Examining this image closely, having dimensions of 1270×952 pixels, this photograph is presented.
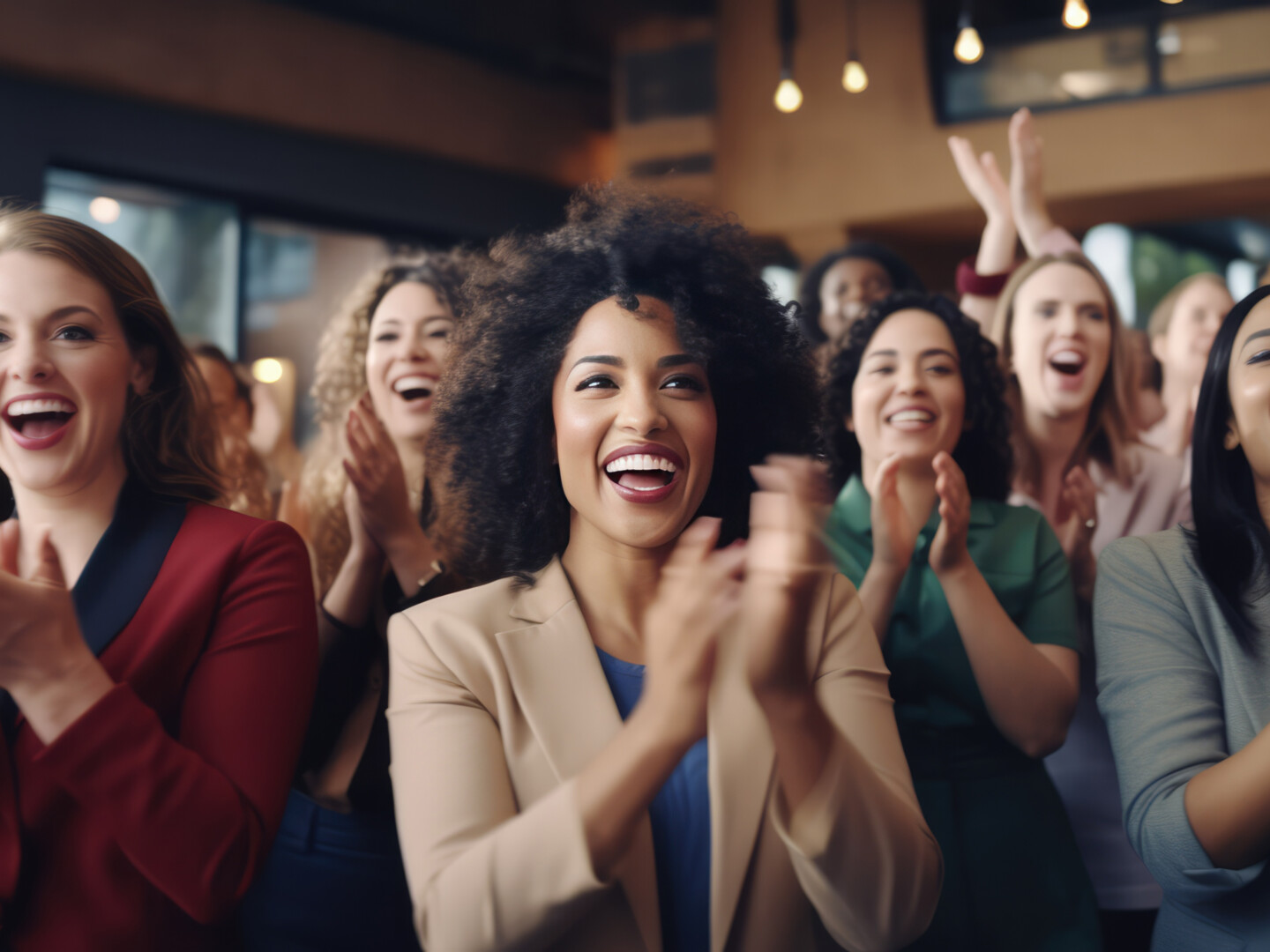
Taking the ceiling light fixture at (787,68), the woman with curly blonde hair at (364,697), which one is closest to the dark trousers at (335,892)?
the woman with curly blonde hair at (364,697)

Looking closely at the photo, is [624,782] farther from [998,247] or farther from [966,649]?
[998,247]

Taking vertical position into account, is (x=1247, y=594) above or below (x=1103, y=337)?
below

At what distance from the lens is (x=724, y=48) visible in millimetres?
8125

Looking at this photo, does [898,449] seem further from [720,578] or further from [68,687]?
[68,687]

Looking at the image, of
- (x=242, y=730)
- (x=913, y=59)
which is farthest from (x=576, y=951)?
(x=913, y=59)

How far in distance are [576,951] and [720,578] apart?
0.48m

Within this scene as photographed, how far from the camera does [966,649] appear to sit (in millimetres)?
1747

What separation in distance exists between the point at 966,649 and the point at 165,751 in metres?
1.17

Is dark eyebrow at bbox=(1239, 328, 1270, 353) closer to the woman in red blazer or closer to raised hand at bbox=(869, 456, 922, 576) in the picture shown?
raised hand at bbox=(869, 456, 922, 576)

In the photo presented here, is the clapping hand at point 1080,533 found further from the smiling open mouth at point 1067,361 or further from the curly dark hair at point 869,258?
the curly dark hair at point 869,258

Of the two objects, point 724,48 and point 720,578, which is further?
point 724,48

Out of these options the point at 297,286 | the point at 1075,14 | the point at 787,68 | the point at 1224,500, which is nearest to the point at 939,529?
the point at 1224,500

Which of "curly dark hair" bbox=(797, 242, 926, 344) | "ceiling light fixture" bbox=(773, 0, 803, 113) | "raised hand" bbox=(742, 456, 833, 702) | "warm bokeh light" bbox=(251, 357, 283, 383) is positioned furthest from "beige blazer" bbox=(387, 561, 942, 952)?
"ceiling light fixture" bbox=(773, 0, 803, 113)

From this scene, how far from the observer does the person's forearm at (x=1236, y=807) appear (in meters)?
1.28
